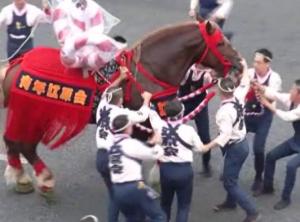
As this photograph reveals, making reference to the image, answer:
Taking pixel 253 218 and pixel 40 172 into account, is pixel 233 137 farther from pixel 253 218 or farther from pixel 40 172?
pixel 40 172

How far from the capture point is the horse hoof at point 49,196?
7.32 meters

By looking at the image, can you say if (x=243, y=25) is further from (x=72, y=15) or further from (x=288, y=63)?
(x=72, y=15)

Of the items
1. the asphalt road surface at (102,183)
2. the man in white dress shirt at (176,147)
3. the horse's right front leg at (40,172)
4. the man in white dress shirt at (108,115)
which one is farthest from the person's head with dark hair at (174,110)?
the horse's right front leg at (40,172)

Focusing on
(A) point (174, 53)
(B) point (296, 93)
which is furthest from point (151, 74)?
(B) point (296, 93)

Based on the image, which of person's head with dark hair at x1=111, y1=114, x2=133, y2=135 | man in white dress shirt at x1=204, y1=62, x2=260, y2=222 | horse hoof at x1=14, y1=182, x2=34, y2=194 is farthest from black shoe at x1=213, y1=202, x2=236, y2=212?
horse hoof at x1=14, y1=182, x2=34, y2=194

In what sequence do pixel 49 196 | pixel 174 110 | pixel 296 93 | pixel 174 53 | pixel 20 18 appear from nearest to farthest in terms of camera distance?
pixel 174 110
pixel 174 53
pixel 296 93
pixel 49 196
pixel 20 18

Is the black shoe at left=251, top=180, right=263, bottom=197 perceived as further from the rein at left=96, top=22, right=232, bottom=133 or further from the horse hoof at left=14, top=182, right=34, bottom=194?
the horse hoof at left=14, top=182, right=34, bottom=194

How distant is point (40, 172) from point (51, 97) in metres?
0.84

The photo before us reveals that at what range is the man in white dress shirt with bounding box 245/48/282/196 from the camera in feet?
23.5

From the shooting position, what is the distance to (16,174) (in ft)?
24.4

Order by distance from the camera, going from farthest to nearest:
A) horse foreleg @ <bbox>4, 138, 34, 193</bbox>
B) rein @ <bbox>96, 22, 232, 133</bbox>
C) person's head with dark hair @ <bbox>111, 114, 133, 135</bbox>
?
horse foreleg @ <bbox>4, 138, 34, 193</bbox>
rein @ <bbox>96, 22, 232, 133</bbox>
person's head with dark hair @ <bbox>111, 114, 133, 135</bbox>

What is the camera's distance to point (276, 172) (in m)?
7.84

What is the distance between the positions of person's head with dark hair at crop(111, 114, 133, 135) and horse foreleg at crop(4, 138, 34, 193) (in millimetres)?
1662

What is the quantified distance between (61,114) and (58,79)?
0.32 meters
